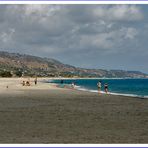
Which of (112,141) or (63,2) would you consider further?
(63,2)

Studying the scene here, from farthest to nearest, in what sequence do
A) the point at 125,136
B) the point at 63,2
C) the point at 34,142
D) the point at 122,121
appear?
1. the point at 122,121
2. the point at 63,2
3. the point at 125,136
4. the point at 34,142

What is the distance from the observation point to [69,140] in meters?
14.9

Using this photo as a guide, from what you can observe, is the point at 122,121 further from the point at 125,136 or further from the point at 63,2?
the point at 63,2

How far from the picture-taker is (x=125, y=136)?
15.8 meters

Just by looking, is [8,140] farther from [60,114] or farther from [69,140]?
[60,114]

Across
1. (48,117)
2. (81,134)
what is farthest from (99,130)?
(48,117)

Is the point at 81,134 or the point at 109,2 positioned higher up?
the point at 109,2

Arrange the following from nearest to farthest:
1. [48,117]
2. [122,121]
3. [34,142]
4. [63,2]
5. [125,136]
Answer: [34,142] < [125,136] < [63,2] < [122,121] < [48,117]

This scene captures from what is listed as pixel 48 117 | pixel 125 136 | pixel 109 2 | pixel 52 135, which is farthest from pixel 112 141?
pixel 48 117

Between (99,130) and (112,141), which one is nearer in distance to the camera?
(112,141)

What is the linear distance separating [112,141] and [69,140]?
1356 millimetres

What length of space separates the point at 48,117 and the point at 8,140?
736cm

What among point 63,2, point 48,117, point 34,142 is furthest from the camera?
point 48,117

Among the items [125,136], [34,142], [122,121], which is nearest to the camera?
[34,142]
